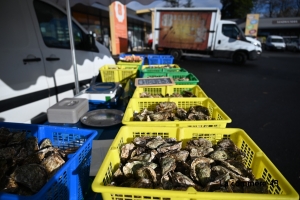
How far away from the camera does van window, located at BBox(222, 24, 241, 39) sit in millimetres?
11328

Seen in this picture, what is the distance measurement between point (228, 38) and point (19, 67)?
38.3ft

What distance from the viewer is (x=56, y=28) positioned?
3.11 metres

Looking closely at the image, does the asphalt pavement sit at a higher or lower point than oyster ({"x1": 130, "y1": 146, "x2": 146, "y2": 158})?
lower

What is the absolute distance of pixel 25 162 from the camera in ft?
3.41

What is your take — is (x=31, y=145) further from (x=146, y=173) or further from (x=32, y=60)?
(x=32, y=60)

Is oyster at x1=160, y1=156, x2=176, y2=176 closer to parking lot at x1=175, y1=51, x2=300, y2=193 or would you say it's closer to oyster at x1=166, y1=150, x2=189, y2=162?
oyster at x1=166, y1=150, x2=189, y2=162

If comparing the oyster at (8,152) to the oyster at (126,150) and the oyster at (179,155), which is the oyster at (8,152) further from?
the oyster at (179,155)

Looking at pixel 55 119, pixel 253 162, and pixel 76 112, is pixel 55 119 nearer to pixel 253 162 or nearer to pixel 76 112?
pixel 76 112

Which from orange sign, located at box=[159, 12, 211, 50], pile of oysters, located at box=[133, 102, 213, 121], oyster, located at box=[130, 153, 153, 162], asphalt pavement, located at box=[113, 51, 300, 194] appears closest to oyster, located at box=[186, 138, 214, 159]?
oyster, located at box=[130, 153, 153, 162]

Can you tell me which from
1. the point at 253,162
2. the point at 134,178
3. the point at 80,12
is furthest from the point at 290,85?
the point at 80,12

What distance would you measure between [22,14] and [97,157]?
220 centimetres

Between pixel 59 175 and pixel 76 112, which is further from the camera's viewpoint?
pixel 76 112

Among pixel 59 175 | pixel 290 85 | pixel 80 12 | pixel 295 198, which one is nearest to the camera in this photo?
pixel 295 198

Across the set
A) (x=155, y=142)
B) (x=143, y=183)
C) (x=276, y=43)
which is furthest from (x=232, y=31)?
(x=276, y=43)
